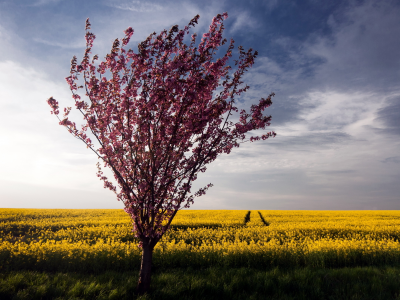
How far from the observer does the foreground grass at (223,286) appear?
710cm

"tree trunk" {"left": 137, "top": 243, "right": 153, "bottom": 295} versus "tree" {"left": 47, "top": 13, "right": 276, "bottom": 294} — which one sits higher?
"tree" {"left": 47, "top": 13, "right": 276, "bottom": 294}

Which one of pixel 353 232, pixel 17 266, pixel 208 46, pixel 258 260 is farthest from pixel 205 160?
pixel 353 232

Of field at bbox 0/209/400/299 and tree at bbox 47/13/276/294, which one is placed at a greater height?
tree at bbox 47/13/276/294

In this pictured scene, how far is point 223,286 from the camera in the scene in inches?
299

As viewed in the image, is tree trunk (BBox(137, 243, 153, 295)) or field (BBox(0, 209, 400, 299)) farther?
field (BBox(0, 209, 400, 299))

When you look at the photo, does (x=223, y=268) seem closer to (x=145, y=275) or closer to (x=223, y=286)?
(x=223, y=286)

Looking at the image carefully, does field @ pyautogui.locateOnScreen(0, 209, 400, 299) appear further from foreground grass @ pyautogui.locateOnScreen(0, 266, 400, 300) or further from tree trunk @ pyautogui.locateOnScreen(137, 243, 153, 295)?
tree trunk @ pyautogui.locateOnScreen(137, 243, 153, 295)

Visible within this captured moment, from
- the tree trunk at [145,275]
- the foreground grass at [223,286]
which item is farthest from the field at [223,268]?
the tree trunk at [145,275]

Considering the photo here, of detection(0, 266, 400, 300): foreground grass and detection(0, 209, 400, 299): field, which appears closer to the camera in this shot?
detection(0, 266, 400, 300): foreground grass

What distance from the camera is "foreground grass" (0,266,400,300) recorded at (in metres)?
7.10

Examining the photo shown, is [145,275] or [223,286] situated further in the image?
[223,286]

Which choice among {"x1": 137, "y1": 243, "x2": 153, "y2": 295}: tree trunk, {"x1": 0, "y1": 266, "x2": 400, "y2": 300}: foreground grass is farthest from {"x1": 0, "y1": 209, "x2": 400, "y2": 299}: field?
{"x1": 137, "y1": 243, "x2": 153, "y2": 295}: tree trunk

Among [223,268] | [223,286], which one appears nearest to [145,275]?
[223,286]

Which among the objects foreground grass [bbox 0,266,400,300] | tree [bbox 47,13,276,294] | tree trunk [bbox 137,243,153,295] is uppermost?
tree [bbox 47,13,276,294]
